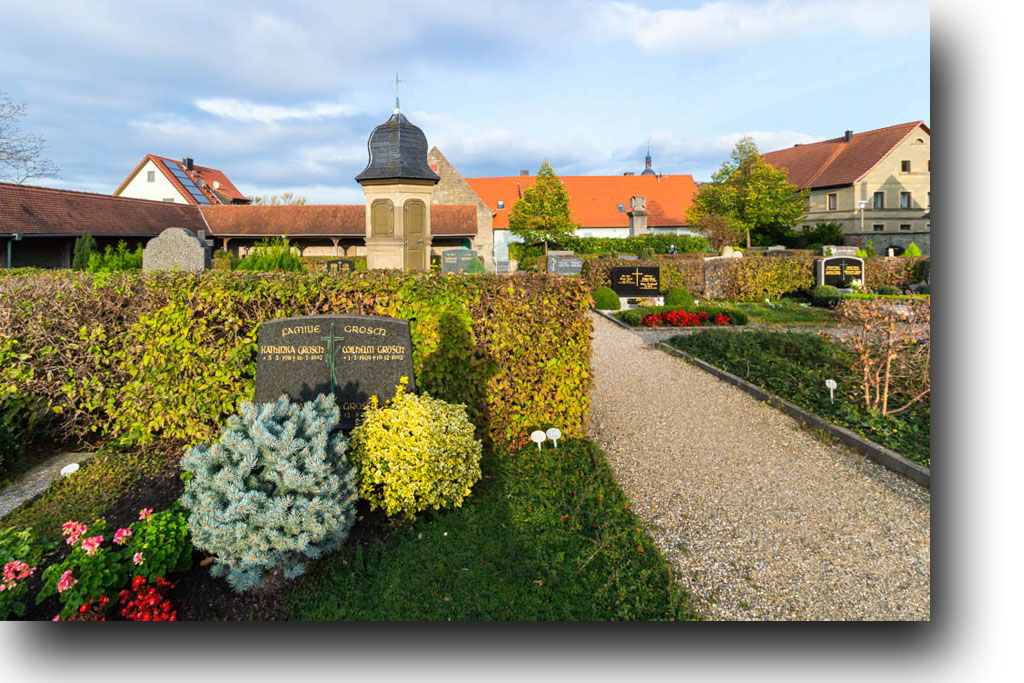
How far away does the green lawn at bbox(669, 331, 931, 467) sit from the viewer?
5617 mm

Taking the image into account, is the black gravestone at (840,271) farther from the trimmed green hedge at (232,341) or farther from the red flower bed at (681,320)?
the trimmed green hedge at (232,341)

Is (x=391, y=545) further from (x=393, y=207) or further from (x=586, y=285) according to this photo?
(x=393, y=207)

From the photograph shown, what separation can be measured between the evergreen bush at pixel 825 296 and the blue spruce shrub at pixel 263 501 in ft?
62.8

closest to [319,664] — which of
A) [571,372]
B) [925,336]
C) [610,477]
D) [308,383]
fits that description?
[308,383]

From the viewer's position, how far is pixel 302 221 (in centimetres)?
3269

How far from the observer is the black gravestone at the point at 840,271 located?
2147 centimetres

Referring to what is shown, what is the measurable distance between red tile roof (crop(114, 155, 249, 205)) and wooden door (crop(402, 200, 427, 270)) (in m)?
36.2

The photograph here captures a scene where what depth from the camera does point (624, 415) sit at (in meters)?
7.00

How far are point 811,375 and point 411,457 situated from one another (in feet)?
21.5

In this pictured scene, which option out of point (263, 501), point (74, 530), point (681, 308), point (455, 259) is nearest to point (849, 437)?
point (263, 501)

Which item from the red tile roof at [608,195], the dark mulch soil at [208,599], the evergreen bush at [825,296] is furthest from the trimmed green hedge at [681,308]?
the red tile roof at [608,195]

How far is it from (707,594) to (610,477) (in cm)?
168

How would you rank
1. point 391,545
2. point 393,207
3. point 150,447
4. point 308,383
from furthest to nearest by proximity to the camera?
point 393,207 → point 150,447 → point 308,383 → point 391,545

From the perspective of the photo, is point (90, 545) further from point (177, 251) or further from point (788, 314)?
point (788, 314)
